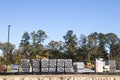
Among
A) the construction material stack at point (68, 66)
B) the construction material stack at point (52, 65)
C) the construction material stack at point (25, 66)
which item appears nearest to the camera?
the construction material stack at point (52, 65)

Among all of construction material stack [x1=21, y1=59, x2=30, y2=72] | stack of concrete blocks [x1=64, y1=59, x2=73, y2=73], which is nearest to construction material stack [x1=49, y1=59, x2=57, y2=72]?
stack of concrete blocks [x1=64, y1=59, x2=73, y2=73]

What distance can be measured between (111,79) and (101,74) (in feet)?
3.67

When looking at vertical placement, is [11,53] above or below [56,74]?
above

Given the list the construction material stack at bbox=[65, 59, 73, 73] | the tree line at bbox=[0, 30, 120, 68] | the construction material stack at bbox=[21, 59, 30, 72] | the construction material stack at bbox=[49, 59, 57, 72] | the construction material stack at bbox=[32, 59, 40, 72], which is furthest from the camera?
the tree line at bbox=[0, 30, 120, 68]

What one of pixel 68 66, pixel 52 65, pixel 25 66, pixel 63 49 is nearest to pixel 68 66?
pixel 68 66

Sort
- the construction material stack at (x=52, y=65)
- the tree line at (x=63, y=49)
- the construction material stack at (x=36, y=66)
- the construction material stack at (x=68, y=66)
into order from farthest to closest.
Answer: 1. the tree line at (x=63, y=49)
2. the construction material stack at (x=68, y=66)
3. the construction material stack at (x=52, y=65)
4. the construction material stack at (x=36, y=66)

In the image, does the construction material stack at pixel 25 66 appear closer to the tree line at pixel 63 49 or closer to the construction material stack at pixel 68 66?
the construction material stack at pixel 68 66

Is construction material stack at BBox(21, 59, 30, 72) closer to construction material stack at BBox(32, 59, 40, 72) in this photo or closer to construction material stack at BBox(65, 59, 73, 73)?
construction material stack at BBox(32, 59, 40, 72)

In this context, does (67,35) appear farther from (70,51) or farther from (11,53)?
(11,53)

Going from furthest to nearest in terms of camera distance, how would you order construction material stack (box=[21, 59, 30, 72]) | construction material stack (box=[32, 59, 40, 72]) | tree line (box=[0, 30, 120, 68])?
tree line (box=[0, 30, 120, 68]), construction material stack (box=[21, 59, 30, 72]), construction material stack (box=[32, 59, 40, 72])

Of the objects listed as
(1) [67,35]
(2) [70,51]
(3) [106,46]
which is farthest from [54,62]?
(3) [106,46]

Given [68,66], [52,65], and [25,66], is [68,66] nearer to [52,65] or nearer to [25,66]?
[52,65]

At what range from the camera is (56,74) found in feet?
106

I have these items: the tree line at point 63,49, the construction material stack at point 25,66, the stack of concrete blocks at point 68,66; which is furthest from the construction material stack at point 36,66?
the tree line at point 63,49
